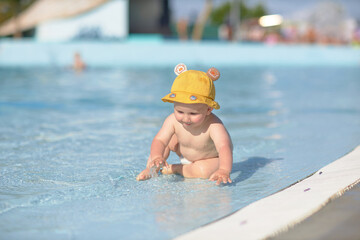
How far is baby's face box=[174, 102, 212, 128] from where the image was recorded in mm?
3066

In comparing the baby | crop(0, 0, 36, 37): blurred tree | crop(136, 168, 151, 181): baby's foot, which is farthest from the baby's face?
crop(0, 0, 36, 37): blurred tree

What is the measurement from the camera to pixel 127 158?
4012 millimetres

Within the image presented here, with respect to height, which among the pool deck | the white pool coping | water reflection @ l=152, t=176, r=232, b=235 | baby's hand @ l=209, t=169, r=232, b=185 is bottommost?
water reflection @ l=152, t=176, r=232, b=235

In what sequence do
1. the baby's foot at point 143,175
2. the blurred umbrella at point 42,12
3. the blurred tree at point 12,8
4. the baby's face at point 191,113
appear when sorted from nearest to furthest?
the baby's face at point 191,113, the baby's foot at point 143,175, the blurred umbrella at point 42,12, the blurred tree at point 12,8

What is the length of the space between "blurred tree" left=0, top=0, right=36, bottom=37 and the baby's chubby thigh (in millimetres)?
22696

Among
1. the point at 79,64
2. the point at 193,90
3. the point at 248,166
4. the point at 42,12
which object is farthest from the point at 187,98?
the point at 42,12

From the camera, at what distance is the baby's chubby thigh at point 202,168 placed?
3311 mm

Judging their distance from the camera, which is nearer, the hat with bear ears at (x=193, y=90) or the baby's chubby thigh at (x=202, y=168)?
the hat with bear ears at (x=193, y=90)

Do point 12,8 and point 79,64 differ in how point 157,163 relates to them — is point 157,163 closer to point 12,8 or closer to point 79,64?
point 79,64

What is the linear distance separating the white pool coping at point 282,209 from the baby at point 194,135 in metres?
0.43

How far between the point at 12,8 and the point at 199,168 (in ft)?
77.7

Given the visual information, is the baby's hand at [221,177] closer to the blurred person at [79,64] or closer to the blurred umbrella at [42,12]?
the blurred person at [79,64]

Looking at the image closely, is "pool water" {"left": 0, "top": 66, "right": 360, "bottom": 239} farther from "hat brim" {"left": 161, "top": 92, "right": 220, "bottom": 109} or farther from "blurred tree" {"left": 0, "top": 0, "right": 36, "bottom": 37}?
"blurred tree" {"left": 0, "top": 0, "right": 36, "bottom": 37}

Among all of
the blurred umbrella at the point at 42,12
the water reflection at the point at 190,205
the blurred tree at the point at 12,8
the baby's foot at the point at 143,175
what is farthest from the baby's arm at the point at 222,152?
the blurred tree at the point at 12,8
